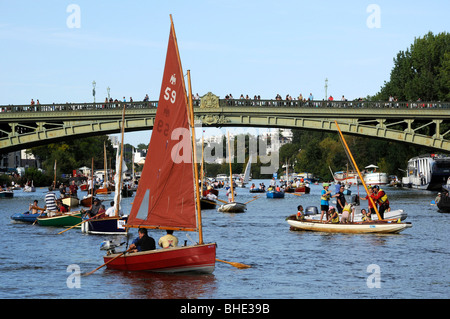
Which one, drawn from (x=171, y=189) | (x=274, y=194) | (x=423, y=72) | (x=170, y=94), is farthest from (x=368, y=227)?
(x=423, y=72)

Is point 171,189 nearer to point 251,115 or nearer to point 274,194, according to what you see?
point 251,115

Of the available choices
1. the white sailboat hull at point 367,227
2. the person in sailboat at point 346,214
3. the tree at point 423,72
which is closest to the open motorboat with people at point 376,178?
the tree at point 423,72

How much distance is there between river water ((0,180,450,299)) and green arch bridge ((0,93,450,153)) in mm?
33004

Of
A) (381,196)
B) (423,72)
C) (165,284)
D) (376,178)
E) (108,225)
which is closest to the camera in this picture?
(165,284)

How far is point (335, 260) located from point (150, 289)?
35.3 ft

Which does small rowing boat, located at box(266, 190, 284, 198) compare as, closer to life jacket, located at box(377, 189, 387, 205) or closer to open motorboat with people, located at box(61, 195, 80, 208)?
open motorboat with people, located at box(61, 195, 80, 208)

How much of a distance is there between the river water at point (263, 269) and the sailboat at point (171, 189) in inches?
26.8

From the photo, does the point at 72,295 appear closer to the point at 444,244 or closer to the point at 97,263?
the point at 97,263

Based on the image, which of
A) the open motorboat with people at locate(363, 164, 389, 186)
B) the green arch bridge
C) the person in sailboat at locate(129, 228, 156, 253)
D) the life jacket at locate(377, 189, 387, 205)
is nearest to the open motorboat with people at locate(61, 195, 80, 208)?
the green arch bridge

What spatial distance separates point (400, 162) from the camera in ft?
452

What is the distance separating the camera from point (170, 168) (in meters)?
29.5

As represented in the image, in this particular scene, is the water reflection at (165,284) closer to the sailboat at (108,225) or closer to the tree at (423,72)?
the sailboat at (108,225)

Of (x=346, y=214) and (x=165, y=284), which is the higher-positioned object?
(x=346, y=214)

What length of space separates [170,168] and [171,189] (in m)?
0.79
